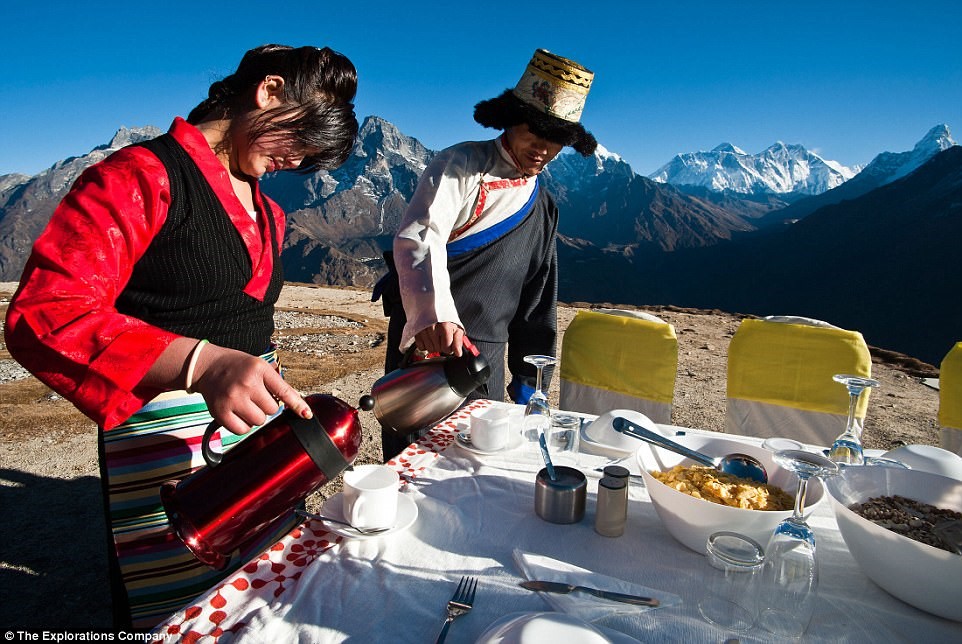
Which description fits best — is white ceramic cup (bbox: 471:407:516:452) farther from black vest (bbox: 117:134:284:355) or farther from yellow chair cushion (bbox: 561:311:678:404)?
yellow chair cushion (bbox: 561:311:678:404)

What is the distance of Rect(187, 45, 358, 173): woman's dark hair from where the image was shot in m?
1.35

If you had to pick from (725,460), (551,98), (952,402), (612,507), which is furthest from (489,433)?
(952,402)

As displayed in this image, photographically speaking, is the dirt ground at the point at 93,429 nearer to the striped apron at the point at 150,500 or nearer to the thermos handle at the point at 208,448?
the striped apron at the point at 150,500

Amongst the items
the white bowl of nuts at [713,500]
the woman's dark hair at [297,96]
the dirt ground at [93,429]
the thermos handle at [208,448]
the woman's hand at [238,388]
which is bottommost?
the dirt ground at [93,429]

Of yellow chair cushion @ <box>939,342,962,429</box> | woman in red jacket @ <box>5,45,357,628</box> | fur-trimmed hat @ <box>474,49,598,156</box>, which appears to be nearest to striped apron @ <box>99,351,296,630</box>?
woman in red jacket @ <box>5,45,357,628</box>

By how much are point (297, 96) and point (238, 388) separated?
806 mm

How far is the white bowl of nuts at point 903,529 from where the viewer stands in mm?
879

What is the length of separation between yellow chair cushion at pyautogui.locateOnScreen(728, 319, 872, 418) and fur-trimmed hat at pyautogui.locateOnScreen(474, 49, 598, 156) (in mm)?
1298

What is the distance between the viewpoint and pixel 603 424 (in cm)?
172

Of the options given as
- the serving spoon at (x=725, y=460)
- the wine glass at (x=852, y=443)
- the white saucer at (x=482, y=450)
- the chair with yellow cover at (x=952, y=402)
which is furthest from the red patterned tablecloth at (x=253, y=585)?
the chair with yellow cover at (x=952, y=402)

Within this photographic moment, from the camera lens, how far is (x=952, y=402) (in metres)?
2.21

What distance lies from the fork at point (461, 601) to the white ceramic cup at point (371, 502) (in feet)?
0.76

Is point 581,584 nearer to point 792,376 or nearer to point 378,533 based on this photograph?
point 378,533

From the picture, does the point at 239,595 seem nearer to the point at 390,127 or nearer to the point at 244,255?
the point at 244,255
